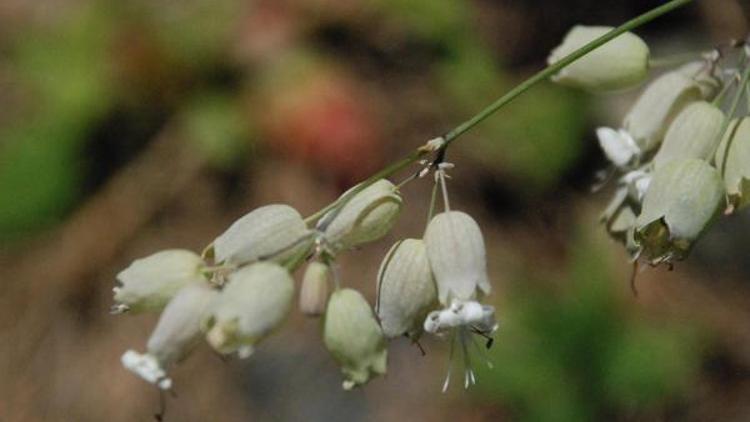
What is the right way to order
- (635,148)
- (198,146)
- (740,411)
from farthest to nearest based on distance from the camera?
(198,146)
(740,411)
(635,148)

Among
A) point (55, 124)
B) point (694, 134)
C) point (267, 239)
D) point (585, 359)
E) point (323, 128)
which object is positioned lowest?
point (267, 239)

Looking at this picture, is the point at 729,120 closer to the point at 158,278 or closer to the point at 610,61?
the point at 610,61

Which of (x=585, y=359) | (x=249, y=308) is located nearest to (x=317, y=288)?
(x=249, y=308)

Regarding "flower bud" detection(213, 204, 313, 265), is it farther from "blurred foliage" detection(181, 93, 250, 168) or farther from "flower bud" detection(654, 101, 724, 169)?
"blurred foliage" detection(181, 93, 250, 168)

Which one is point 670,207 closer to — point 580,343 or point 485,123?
point 580,343

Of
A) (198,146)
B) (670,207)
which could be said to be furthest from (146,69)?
(670,207)

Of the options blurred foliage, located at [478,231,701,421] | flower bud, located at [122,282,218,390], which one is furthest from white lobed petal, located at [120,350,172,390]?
blurred foliage, located at [478,231,701,421]
